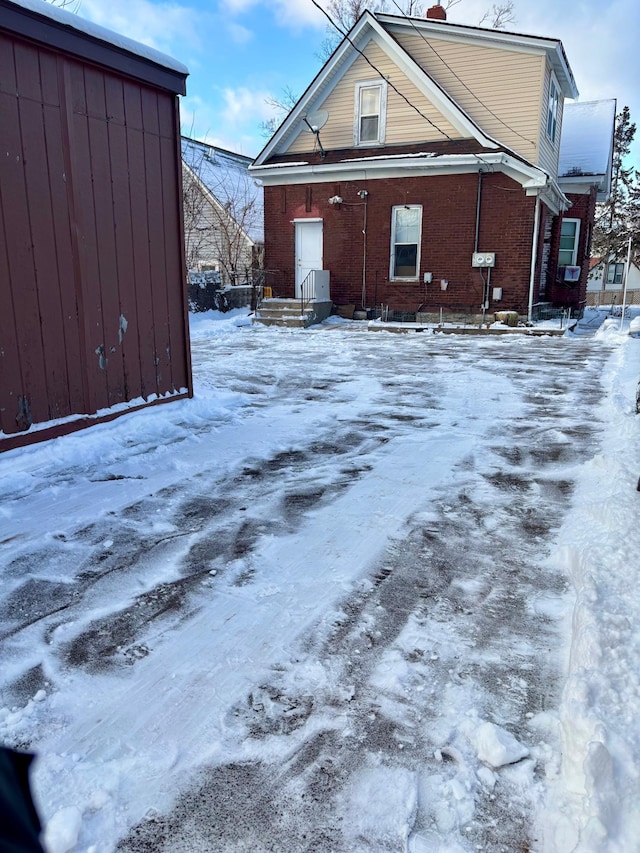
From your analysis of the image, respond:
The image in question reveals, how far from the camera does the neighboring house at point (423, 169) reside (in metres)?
14.3

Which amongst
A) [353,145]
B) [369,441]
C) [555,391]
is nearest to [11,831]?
[369,441]

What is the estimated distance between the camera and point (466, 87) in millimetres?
Answer: 15359

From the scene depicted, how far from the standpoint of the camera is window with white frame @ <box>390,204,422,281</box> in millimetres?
15352

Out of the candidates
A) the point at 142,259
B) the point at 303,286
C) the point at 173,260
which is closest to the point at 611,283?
the point at 303,286

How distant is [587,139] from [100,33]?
18272mm

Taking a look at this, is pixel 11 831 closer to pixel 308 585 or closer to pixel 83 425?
pixel 308 585

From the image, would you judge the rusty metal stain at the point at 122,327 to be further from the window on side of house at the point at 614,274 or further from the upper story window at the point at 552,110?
the window on side of house at the point at 614,274

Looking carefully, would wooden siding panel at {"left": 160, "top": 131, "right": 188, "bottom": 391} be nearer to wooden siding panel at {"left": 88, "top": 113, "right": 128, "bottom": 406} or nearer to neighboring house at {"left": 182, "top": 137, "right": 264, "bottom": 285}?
wooden siding panel at {"left": 88, "top": 113, "right": 128, "bottom": 406}

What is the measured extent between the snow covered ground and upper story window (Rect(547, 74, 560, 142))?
13.6m

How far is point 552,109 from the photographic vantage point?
15945 mm

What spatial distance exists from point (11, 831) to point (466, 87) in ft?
58.0

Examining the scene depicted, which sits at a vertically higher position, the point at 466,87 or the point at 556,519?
the point at 466,87

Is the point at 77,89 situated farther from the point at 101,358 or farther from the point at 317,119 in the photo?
the point at 317,119

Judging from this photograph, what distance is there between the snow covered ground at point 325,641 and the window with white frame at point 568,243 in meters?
15.3
